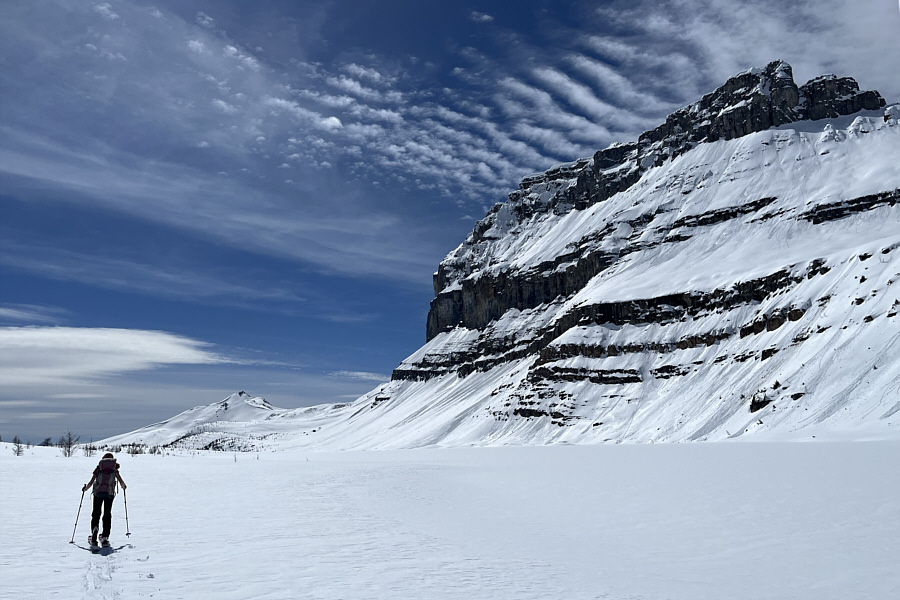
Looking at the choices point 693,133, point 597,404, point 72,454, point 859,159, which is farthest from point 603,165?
point 72,454

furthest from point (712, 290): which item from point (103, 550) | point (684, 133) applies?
point (103, 550)

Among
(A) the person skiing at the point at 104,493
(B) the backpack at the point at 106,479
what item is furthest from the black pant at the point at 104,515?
(B) the backpack at the point at 106,479

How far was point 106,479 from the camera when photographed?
14.2 m

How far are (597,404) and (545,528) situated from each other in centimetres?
8589

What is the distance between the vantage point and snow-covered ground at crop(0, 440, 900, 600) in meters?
9.85

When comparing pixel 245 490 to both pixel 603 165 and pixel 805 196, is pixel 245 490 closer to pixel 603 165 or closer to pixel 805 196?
pixel 805 196

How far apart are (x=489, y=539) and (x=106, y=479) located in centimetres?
932

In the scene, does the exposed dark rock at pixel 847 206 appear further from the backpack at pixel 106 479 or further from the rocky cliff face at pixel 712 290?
the backpack at pixel 106 479

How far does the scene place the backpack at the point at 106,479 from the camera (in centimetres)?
1383

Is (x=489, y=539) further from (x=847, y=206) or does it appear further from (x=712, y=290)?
(x=847, y=206)

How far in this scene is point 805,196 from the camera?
12288 centimetres

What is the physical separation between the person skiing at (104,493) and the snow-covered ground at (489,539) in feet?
1.67

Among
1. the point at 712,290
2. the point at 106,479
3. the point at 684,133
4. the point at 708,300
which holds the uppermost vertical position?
the point at 684,133

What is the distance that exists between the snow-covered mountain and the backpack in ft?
154
